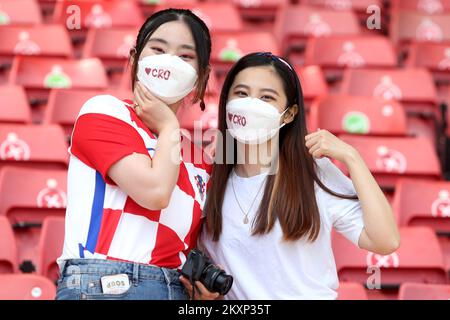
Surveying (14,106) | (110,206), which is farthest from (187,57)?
(14,106)

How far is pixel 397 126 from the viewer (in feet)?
13.5

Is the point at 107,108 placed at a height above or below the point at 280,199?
above

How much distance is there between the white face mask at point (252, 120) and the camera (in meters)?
2.00

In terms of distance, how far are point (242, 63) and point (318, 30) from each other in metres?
3.27

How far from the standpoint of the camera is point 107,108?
1.83m

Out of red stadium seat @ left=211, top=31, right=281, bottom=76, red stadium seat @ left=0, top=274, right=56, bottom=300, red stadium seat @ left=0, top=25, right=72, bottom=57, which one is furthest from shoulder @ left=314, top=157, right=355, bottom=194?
red stadium seat @ left=0, top=25, right=72, bottom=57

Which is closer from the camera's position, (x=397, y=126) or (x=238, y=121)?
(x=238, y=121)

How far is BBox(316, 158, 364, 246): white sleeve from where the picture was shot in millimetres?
1972

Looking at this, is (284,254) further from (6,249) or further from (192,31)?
(6,249)

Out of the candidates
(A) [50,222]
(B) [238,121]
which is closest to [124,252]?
(B) [238,121]

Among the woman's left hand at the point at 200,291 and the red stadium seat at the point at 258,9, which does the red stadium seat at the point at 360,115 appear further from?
the woman's left hand at the point at 200,291

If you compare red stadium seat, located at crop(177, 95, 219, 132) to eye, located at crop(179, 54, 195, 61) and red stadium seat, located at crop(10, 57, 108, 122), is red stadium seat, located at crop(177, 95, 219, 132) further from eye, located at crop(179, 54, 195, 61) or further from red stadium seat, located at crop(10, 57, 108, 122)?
eye, located at crop(179, 54, 195, 61)

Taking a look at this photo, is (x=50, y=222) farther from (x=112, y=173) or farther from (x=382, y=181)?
(x=382, y=181)

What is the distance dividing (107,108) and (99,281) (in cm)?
36
